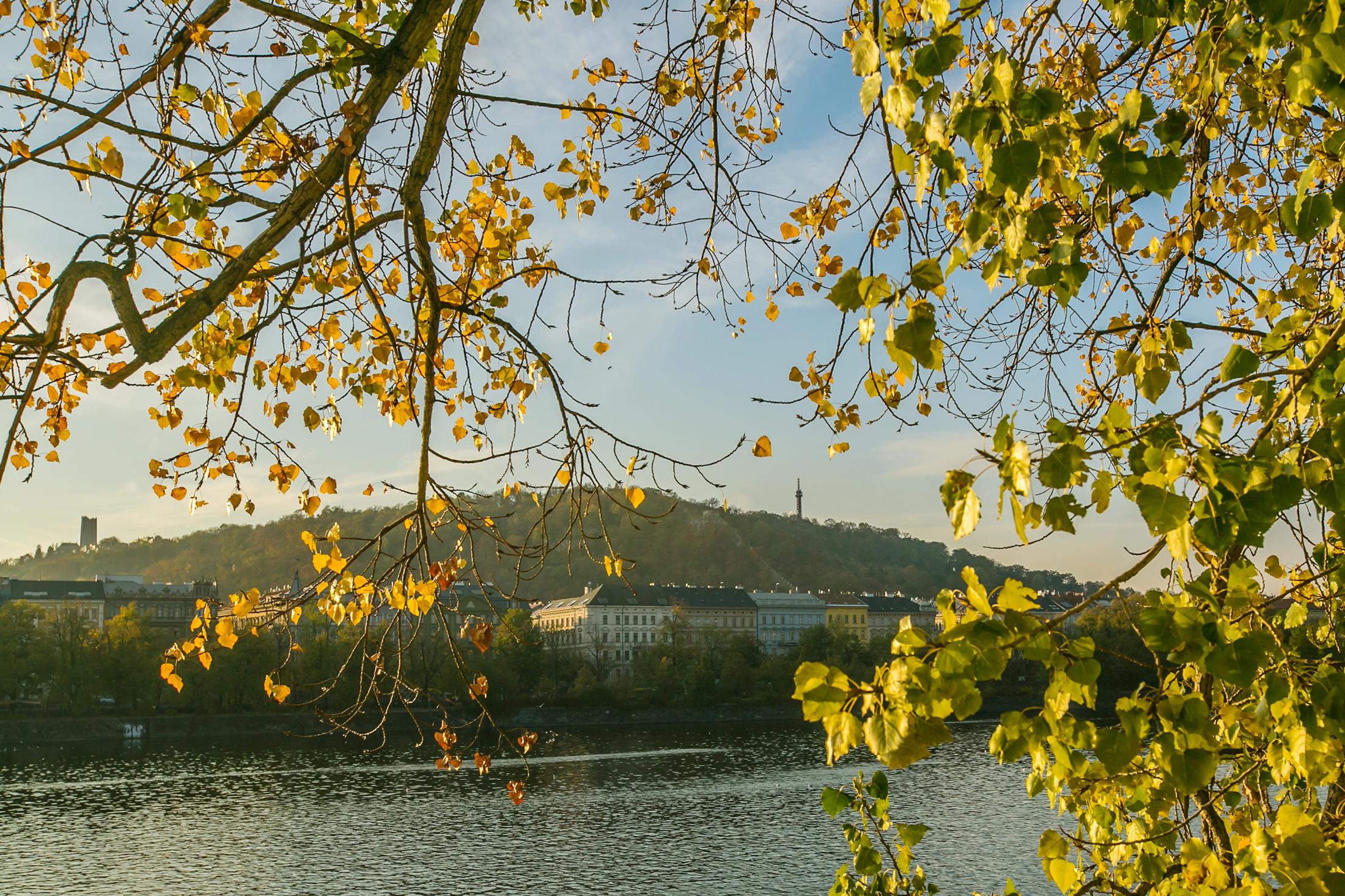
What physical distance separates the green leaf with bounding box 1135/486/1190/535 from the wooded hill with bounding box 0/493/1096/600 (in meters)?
79.3

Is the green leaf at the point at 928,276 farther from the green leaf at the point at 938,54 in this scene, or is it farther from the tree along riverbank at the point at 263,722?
the tree along riverbank at the point at 263,722

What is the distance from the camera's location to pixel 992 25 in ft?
11.2

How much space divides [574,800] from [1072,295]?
2660 cm

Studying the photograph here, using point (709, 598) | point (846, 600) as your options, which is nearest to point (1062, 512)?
point (709, 598)

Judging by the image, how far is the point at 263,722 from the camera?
141ft

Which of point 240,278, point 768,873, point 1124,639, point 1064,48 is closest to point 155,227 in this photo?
point 240,278

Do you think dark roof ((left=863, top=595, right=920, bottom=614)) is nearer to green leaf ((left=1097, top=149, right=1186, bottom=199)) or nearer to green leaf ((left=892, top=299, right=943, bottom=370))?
green leaf ((left=1097, top=149, right=1186, bottom=199))

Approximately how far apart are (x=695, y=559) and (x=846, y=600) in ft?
66.6

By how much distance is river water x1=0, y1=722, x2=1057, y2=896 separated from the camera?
59.0ft

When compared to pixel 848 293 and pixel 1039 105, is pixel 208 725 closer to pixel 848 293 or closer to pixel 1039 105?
pixel 848 293

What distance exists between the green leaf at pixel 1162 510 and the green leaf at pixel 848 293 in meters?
0.45

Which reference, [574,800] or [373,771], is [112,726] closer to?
[373,771]

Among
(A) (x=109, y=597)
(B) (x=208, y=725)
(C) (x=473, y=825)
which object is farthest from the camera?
(A) (x=109, y=597)

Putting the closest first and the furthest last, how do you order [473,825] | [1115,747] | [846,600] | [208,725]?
[1115,747], [473,825], [208,725], [846,600]
